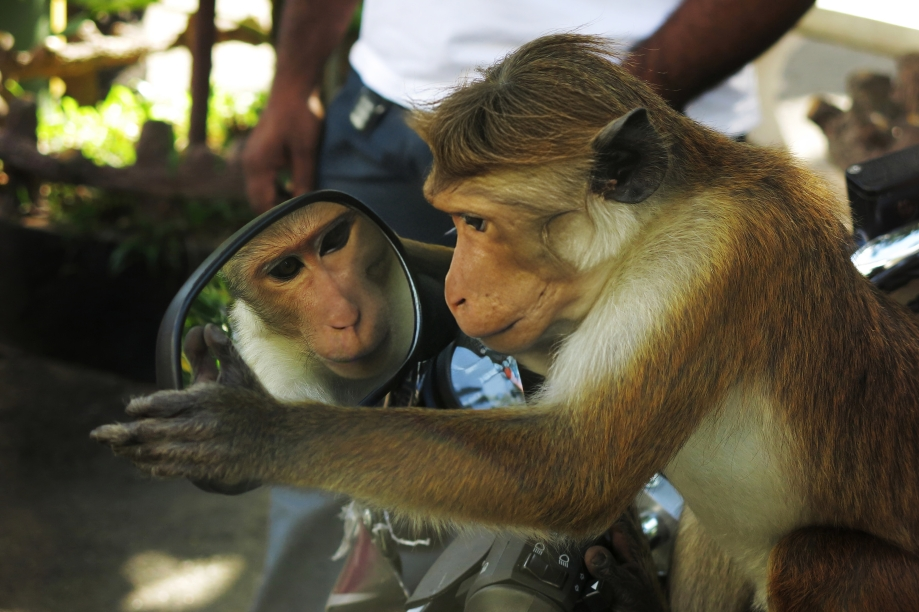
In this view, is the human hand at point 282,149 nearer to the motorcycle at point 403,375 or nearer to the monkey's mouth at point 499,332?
the motorcycle at point 403,375

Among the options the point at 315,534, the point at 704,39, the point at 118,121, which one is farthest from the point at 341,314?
the point at 118,121

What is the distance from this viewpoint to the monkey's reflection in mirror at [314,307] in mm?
1186

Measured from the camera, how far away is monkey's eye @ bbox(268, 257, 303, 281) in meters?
1.20

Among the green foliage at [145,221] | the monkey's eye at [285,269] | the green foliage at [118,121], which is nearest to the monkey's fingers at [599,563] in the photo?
the monkey's eye at [285,269]

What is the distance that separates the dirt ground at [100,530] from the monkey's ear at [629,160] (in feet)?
8.93

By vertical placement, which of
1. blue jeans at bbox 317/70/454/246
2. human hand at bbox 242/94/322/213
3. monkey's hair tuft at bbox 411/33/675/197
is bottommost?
human hand at bbox 242/94/322/213

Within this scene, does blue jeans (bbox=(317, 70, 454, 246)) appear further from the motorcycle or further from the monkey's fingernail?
the monkey's fingernail

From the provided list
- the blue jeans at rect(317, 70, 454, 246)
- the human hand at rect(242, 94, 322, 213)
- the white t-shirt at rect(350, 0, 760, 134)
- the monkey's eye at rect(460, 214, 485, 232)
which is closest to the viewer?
the monkey's eye at rect(460, 214, 485, 232)

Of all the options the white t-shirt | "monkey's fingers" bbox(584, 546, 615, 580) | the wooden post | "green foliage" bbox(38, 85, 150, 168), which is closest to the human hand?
the white t-shirt

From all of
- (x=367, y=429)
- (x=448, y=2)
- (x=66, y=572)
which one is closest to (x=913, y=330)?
(x=367, y=429)

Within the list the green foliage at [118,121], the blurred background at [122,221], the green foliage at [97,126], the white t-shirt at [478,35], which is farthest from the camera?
the green foliage at [118,121]

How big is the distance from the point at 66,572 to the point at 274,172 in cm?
217

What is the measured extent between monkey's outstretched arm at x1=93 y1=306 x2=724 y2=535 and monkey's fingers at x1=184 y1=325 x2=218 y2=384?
6cm

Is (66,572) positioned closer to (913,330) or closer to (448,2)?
(448,2)
